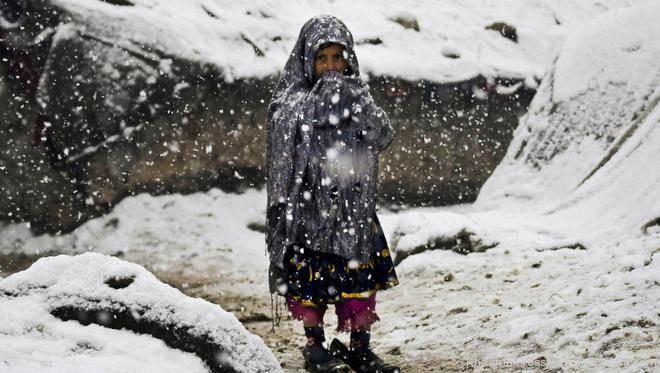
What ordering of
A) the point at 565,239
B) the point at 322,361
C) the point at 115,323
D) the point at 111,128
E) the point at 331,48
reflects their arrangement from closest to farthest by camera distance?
1. the point at 115,323
2. the point at 322,361
3. the point at 331,48
4. the point at 565,239
5. the point at 111,128

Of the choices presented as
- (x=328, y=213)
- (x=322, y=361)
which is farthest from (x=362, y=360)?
(x=328, y=213)

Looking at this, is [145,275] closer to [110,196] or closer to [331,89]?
[331,89]

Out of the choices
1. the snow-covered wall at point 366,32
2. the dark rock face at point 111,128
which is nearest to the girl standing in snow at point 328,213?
the dark rock face at point 111,128

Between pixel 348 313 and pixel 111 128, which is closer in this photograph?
pixel 348 313

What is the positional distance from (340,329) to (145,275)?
4.20 ft

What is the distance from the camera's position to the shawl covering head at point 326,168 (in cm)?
312

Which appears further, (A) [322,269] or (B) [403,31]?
(B) [403,31]

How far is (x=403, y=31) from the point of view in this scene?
9.62 metres

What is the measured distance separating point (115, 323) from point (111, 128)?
538 cm

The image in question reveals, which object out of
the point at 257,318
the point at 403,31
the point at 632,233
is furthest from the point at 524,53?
the point at 257,318

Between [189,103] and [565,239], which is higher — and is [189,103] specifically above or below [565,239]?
below

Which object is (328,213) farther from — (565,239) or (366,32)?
(366,32)

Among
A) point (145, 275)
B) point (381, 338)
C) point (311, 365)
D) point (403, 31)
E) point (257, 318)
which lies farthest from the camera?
point (403, 31)

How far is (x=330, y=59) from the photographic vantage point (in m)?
3.34
